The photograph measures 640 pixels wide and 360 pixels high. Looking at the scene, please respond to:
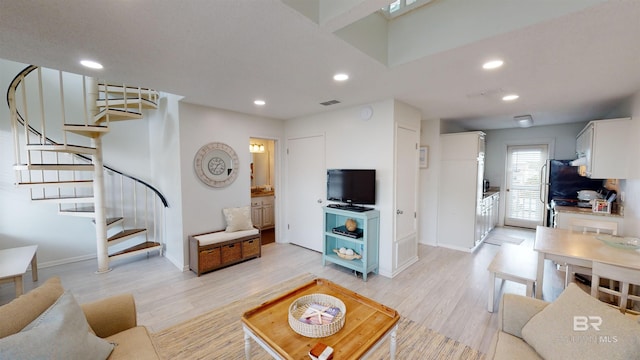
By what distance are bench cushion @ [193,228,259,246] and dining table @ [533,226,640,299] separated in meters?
3.53

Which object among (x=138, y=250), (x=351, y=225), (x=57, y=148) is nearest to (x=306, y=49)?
(x=351, y=225)

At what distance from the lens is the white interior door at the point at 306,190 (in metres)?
4.25

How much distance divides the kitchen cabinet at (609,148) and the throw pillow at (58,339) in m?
5.10

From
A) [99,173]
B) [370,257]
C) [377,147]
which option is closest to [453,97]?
[377,147]

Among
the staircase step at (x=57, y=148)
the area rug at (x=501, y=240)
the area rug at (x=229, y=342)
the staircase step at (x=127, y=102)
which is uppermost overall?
the staircase step at (x=127, y=102)

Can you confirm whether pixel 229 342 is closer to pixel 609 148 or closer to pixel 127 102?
pixel 127 102

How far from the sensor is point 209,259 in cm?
344

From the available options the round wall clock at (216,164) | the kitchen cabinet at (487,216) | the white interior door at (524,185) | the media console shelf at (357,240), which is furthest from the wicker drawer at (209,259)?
the white interior door at (524,185)

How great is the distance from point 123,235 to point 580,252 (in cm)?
556

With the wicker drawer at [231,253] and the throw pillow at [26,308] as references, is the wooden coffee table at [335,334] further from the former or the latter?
the wicker drawer at [231,253]

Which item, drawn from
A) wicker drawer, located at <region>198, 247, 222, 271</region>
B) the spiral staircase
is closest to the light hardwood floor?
wicker drawer, located at <region>198, 247, 222, 271</region>

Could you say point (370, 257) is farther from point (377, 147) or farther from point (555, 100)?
point (555, 100)

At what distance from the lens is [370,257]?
3.35 metres

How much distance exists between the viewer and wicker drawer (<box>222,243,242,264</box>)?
361cm
